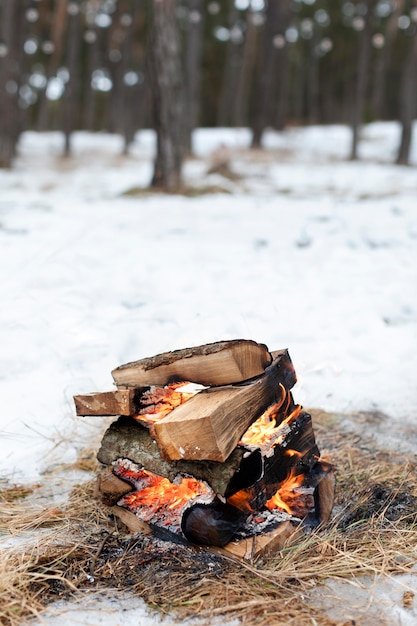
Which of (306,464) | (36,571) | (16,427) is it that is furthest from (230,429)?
(16,427)

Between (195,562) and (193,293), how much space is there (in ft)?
9.19

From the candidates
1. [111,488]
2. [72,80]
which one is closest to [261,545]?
Answer: [111,488]

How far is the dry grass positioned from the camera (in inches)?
70.3

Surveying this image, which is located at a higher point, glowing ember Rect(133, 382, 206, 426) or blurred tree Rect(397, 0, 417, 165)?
blurred tree Rect(397, 0, 417, 165)

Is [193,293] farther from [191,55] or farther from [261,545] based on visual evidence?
Result: [191,55]

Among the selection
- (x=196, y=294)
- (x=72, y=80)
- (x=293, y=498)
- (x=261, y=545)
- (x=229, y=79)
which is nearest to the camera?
(x=261, y=545)

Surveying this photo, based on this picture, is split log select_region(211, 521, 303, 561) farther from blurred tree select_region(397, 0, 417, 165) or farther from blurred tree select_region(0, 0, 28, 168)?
blurred tree select_region(397, 0, 417, 165)

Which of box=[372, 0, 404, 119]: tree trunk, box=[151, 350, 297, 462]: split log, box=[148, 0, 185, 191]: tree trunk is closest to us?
box=[151, 350, 297, 462]: split log

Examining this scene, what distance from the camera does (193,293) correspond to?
462 cm

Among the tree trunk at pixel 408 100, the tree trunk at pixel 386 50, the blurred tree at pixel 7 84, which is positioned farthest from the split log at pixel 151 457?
the tree trunk at pixel 386 50

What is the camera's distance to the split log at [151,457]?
6.64 feet

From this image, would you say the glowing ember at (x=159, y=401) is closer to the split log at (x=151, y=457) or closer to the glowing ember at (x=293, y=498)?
the split log at (x=151, y=457)

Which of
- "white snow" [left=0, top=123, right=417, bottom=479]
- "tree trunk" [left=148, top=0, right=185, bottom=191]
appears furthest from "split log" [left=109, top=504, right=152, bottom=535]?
"tree trunk" [left=148, top=0, right=185, bottom=191]

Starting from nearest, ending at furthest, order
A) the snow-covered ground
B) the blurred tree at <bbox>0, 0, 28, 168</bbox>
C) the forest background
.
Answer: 1. the snow-covered ground
2. the forest background
3. the blurred tree at <bbox>0, 0, 28, 168</bbox>
